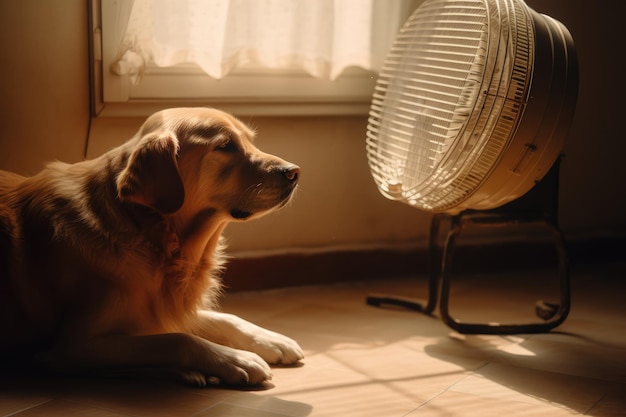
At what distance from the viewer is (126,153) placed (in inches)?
80.9

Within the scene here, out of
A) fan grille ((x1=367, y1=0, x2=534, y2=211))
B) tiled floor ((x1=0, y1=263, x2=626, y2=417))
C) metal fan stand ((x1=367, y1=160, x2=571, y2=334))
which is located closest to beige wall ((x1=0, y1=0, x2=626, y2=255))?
tiled floor ((x1=0, y1=263, x2=626, y2=417))

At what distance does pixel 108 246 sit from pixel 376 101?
3.57 feet

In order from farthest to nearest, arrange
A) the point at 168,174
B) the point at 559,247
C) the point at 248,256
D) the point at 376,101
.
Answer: the point at 248,256 < the point at 376,101 < the point at 559,247 < the point at 168,174

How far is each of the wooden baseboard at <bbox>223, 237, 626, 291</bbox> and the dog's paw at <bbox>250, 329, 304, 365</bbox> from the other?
775mm

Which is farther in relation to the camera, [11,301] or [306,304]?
[306,304]

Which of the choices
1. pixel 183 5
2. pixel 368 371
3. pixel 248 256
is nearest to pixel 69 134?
pixel 183 5

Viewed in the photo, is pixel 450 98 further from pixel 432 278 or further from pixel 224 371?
pixel 224 371

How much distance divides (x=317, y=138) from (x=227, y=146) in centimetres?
100

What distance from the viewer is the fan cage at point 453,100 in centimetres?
212

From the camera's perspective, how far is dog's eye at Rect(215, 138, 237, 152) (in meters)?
2.07

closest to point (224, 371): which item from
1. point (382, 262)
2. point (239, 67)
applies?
point (239, 67)

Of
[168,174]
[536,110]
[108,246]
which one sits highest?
[536,110]

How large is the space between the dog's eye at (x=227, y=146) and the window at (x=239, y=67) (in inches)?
28.3

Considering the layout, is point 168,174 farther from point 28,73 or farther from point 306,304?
point 306,304
